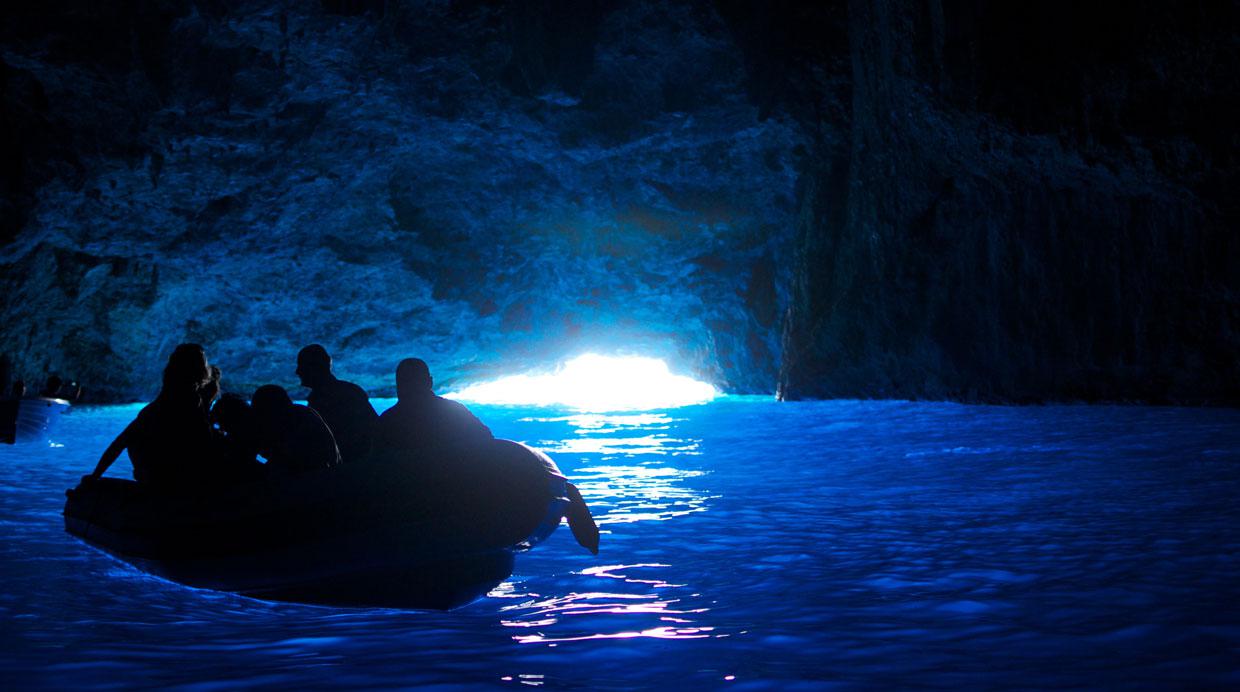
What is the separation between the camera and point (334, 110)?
58.4ft

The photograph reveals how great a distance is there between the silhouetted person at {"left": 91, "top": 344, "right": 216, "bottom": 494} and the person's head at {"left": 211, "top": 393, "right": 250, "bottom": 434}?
6.3 inches

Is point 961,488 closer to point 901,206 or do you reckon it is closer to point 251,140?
point 901,206

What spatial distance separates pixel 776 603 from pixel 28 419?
13.9m

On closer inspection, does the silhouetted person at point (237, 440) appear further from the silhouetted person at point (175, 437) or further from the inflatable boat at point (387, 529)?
the inflatable boat at point (387, 529)

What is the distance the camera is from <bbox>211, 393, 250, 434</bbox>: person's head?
14.7ft

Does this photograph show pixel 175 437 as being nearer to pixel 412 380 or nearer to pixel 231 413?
pixel 231 413

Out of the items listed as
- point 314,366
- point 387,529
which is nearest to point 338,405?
point 314,366

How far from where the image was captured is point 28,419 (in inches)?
494

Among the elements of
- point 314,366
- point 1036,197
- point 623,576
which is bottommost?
point 623,576

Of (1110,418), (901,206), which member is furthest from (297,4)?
(1110,418)

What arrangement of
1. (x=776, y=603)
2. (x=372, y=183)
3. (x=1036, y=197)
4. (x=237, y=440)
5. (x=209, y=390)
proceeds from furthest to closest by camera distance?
1. (x=372, y=183)
2. (x=1036, y=197)
3. (x=209, y=390)
4. (x=237, y=440)
5. (x=776, y=603)

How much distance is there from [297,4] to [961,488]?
14.7 metres

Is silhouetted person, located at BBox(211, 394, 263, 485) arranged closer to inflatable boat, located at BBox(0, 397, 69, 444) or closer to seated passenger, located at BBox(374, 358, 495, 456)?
seated passenger, located at BBox(374, 358, 495, 456)

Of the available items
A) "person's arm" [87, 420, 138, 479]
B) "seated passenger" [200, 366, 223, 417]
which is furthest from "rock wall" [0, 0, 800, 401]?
"person's arm" [87, 420, 138, 479]
